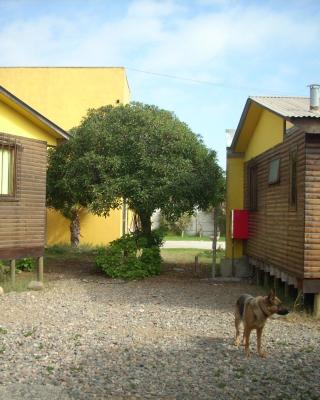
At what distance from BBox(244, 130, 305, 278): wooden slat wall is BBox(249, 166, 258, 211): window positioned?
19cm

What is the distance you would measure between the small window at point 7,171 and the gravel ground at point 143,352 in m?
2.38

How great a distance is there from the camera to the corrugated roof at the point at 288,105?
9504 millimetres

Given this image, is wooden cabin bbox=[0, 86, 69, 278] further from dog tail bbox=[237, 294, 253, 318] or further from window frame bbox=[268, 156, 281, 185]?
dog tail bbox=[237, 294, 253, 318]

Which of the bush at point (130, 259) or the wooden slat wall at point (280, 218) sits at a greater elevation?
the wooden slat wall at point (280, 218)

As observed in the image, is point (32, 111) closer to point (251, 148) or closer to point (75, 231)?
point (251, 148)

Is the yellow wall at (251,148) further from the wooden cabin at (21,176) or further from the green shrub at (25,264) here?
the green shrub at (25,264)

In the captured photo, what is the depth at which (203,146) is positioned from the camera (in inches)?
635

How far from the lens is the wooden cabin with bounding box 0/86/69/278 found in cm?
1234

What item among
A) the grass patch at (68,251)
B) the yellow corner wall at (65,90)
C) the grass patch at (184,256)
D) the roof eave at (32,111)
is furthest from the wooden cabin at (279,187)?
the yellow corner wall at (65,90)

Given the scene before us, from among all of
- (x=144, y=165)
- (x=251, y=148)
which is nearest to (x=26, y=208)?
(x=144, y=165)

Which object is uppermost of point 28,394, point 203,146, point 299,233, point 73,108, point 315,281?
point 73,108

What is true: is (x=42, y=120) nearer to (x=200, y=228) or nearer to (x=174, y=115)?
(x=174, y=115)

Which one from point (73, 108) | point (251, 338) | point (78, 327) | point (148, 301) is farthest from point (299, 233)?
point (73, 108)

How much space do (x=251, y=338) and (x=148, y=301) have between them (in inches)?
149
